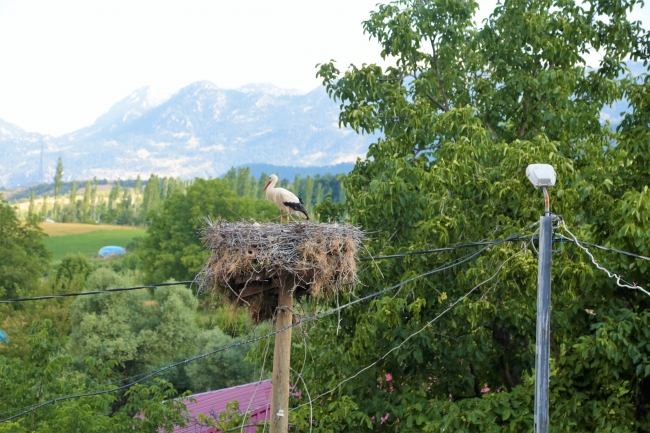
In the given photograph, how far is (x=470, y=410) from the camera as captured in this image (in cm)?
1016

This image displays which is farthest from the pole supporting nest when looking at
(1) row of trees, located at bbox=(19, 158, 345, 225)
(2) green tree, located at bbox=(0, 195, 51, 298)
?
(1) row of trees, located at bbox=(19, 158, 345, 225)

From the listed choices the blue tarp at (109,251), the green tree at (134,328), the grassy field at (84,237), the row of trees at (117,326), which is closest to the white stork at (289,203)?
the row of trees at (117,326)

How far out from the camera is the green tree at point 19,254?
3993cm

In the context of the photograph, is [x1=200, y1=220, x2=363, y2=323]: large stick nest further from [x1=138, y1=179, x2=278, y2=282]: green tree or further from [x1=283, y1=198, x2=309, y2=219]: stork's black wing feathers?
[x1=138, y1=179, x2=278, y2=282]: green tree

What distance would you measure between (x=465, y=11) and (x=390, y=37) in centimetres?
151

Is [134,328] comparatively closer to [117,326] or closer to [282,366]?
[117,326]

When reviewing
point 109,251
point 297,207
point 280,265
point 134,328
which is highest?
point 297,207

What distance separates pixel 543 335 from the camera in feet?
22.7

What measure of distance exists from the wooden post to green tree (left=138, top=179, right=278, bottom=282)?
48424 millimetres

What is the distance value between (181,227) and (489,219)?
4970 centimetres

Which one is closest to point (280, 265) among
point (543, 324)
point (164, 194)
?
point (543, 324)

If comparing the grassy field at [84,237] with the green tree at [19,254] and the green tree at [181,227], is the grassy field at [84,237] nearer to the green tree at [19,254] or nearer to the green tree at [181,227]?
the green tree at [181,227]

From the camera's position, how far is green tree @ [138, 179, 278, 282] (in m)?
57.3

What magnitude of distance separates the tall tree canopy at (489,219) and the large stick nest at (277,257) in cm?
87
